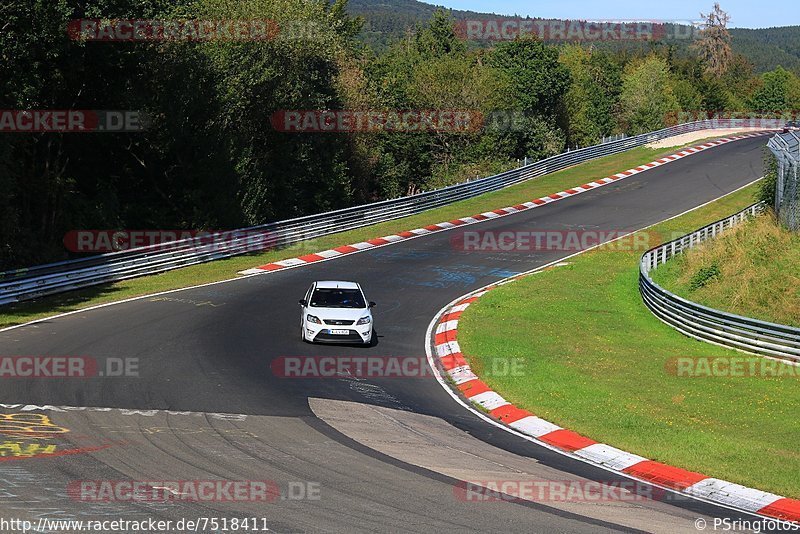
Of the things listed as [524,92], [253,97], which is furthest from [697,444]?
[524,92]

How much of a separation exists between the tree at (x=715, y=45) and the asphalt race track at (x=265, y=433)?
14281 centimetres

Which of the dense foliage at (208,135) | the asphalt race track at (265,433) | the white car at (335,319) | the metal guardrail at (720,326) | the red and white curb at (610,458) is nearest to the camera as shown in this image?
the asphalt race track at (265,433)

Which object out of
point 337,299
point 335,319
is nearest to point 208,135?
point 337,299

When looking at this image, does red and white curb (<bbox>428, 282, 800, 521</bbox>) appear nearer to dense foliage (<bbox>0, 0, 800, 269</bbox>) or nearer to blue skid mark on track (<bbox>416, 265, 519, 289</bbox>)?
blue skid mark on track (<bbox>416, 265, 519, 289</bbox>)

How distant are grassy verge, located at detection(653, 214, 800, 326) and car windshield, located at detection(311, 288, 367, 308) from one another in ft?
37.0

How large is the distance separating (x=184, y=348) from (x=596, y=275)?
17.7m

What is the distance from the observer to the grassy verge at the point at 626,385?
1551 centimetres

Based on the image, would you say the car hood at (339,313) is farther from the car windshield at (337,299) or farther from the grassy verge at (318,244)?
the grassy verge at (318,244)

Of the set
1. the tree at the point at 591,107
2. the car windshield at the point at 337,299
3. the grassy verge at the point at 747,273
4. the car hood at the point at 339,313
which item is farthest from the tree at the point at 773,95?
the car hood at the point at 339,313

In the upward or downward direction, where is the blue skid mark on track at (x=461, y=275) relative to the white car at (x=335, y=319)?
downward

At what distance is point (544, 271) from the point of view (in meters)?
34.5

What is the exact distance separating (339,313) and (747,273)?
45.3 ft

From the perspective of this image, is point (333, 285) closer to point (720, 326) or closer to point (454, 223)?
point (720, 326)

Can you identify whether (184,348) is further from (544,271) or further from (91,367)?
(544,271)
